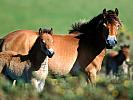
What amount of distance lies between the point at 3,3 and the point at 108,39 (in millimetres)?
43078

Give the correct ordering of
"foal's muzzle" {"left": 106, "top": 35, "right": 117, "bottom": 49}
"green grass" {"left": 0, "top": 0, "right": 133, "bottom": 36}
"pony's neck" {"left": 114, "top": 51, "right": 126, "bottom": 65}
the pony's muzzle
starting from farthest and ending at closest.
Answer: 1. "green grass" {"left": 0, "top": 0, "right": 133, "bottom": 36}
2. "pony's neck" {"left": 114, "top": 51, "right": 126, "bottom": 65}
3. "foal's muzzle" {"left": 106, "top": 35, "right": 117, "bottom": 49}
4. the pony's muzzle

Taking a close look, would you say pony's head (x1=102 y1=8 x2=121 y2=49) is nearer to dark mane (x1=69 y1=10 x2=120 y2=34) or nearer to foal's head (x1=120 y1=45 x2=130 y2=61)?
dark mane (x1=69 y1=10 x2=120 y2=34)

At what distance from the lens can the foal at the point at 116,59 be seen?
27.1 metres

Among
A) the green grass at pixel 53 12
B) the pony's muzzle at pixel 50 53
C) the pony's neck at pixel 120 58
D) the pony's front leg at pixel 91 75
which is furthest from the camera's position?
the green grass at pixel 53 12

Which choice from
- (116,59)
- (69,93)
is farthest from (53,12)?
(69,93)

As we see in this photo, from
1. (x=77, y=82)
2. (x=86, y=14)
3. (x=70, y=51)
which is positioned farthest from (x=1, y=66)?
(x=86, y=14)

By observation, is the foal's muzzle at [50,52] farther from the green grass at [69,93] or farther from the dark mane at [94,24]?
the green grass at [69,93]

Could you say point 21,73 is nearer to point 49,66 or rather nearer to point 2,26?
point 49,66

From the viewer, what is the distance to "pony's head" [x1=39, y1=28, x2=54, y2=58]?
1215 centimetres

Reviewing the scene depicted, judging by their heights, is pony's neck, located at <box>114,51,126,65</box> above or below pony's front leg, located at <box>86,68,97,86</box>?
above

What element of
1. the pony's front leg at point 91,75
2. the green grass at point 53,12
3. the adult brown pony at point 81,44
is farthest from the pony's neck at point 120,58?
the green grass at point 53,12

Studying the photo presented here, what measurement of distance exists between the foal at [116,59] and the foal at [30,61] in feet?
48.4

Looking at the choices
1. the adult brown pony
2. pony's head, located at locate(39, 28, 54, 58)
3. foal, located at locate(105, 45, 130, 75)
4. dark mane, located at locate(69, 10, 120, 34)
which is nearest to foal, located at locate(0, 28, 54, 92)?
pony's head, located at locate(39, 28, 54, 58)

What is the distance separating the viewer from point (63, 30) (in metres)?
49.5
